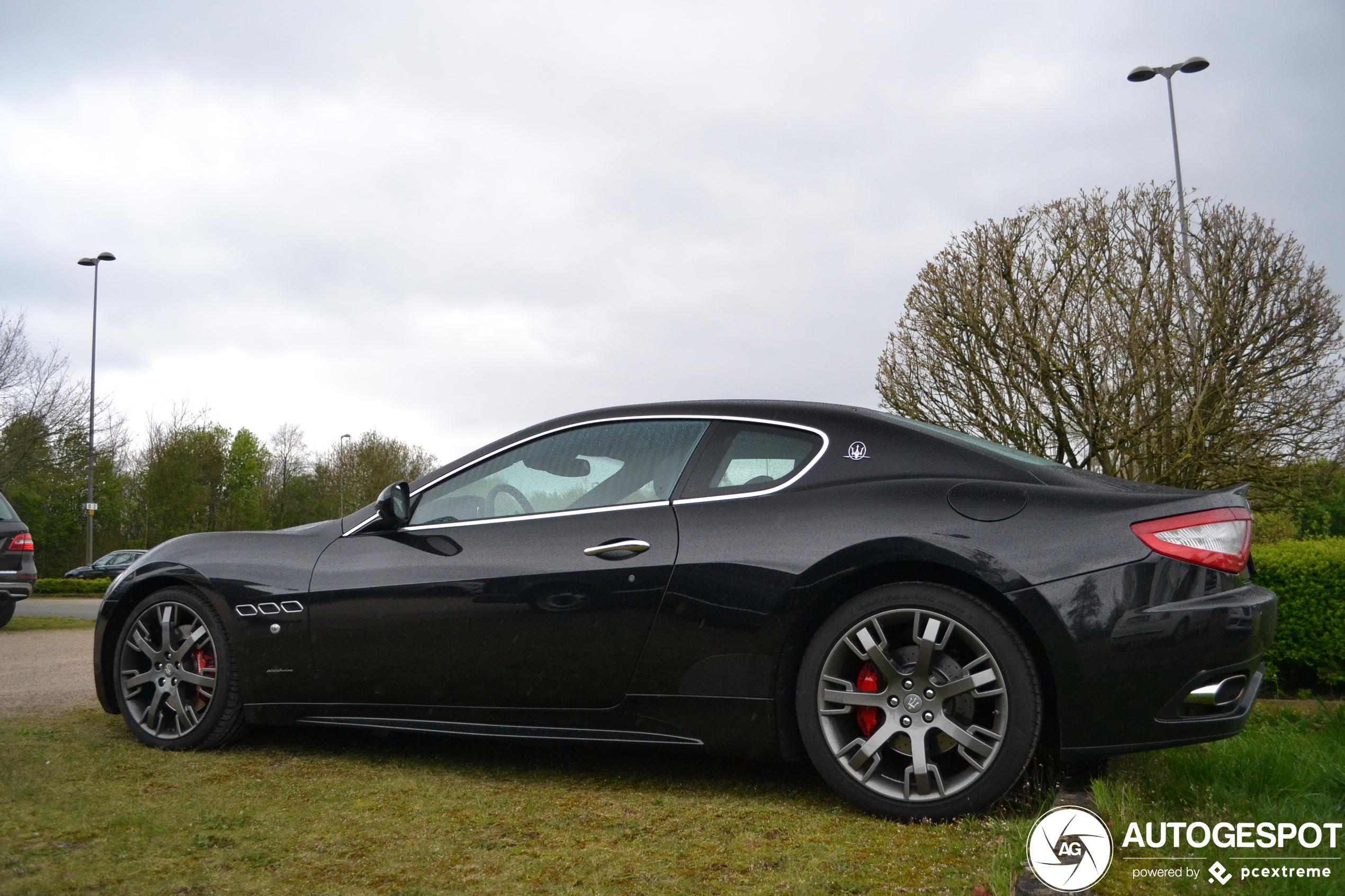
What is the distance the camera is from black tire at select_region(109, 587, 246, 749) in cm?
412

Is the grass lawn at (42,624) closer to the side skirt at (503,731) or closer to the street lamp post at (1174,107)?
the side skirt at (503,731)

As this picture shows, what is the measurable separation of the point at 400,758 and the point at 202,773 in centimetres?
73

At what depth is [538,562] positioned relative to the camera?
363 cm

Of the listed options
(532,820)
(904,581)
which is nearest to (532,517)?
(532,820)

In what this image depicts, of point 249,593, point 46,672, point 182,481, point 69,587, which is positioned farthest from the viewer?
point 182,481

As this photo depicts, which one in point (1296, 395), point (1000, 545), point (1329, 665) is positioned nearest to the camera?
point (1000, 545)

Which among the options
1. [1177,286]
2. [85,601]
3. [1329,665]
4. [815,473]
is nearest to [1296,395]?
[1177,286]

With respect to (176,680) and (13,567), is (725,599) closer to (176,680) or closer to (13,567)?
(176,680)

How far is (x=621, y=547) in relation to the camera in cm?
353

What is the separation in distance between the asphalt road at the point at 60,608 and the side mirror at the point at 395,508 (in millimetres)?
12031

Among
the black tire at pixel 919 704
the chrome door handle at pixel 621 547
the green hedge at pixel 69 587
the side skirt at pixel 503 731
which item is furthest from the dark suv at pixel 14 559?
the green hedge at pixel 69 587

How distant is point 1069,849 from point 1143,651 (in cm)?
65

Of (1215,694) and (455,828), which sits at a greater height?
(1215,694)

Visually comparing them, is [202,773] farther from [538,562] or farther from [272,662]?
[538,562]
